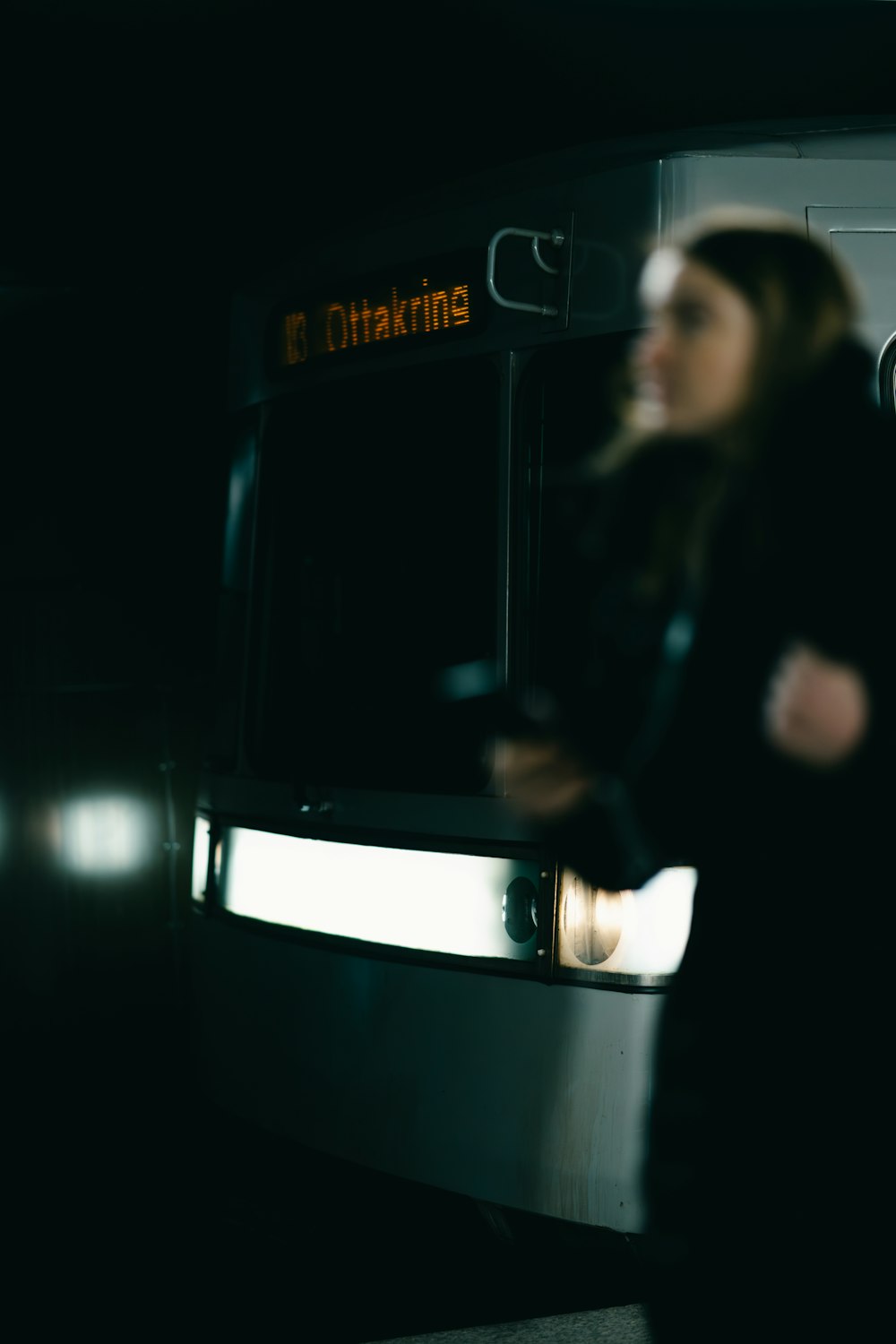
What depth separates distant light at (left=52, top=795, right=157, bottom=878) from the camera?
7.43m

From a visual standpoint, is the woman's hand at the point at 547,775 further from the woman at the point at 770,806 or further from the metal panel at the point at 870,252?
the metal panel at the point at 870,252

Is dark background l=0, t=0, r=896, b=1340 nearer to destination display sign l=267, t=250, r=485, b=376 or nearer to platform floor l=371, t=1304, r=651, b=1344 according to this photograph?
platform floor l=371, t=1304, r=651, b=1344

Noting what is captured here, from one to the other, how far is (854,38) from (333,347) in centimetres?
400

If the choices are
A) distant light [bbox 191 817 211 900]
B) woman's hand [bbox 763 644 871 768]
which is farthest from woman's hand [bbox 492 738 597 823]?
distant light [bbox 191 817 211 900]

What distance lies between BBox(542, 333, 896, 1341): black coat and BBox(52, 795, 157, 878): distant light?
573 cm

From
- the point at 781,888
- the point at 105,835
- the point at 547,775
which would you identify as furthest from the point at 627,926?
the point at 105,835

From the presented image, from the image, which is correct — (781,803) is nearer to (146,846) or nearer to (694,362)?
(694,362)

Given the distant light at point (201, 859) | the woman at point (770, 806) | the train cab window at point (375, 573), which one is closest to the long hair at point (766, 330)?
the woman at point (770, 806)

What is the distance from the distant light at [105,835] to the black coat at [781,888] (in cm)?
573

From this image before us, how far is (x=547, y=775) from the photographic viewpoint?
220 cm

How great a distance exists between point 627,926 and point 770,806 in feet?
3.62

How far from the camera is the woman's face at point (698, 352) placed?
6.91 ft

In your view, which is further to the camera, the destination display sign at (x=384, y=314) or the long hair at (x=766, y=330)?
the destination display sign at (x=384, y=314)

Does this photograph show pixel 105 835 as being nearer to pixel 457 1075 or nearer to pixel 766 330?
pixel 457 1075
